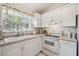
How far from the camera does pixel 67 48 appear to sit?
48.6 inches

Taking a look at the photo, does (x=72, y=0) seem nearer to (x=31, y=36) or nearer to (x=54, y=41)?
(x=54, y=41)

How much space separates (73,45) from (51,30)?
0.52m

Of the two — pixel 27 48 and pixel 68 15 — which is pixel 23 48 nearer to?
pixel 27 48

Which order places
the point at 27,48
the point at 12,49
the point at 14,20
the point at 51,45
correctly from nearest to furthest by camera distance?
1. the point at 12,49
2. the point at 14,20
3. the point at 27,48
4. the point at 51,45

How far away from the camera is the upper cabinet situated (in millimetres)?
1447

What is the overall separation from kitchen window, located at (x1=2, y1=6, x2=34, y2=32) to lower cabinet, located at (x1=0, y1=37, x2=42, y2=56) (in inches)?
11.1

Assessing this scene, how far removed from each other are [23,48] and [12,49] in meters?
0.23

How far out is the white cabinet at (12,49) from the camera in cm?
94

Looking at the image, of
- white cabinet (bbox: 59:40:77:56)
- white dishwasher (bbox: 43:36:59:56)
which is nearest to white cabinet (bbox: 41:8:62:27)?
white dishwasher (bbox: 43:36:59:56)

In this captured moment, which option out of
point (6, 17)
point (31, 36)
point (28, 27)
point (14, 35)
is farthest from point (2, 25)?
point (31, 36)

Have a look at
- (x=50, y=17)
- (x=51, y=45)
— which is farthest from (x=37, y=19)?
(x=51, y=45)

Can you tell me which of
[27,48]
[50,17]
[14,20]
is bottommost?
[27,48]

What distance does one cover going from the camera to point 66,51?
122 centimetres

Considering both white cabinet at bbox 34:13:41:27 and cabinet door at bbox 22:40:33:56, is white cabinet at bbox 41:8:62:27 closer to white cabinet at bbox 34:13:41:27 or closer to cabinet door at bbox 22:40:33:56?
white cabinet at bbox 34:13:41:27
